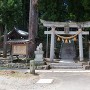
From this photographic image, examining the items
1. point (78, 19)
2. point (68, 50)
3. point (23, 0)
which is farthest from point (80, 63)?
point (23, 0)

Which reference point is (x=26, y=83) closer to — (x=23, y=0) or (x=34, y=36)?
(x=34, y=36)

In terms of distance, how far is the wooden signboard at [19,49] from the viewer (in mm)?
27219

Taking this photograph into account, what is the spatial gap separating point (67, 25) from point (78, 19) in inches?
225

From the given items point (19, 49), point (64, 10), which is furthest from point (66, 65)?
point (64, 10)

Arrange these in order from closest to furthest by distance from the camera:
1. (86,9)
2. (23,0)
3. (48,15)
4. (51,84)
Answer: (51,84) → (86,9) → (48,15) → (23,0)

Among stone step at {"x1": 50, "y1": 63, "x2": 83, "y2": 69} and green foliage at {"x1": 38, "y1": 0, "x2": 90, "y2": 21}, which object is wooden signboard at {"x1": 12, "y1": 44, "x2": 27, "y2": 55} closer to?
stone step at {"x1": 50, "y1": 63, "x2": 83, "y2": 69}

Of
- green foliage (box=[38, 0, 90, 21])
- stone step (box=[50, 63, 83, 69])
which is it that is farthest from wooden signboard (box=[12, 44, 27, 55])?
green foliage (box=[38, 0, 90, 21])

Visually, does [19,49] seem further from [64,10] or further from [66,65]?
[64,10]

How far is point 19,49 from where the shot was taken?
90.0ft

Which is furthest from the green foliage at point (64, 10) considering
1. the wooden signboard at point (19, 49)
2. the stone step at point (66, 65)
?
the stone step at point (66, 65)

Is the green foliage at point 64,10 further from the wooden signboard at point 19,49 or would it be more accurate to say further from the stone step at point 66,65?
the stone step at point 66,65

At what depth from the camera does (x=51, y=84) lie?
50.6ft

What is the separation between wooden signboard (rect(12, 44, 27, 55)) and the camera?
89.3ft

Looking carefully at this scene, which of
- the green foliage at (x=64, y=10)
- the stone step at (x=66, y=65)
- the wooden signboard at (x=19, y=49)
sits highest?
the green foliage at (x=64, y=10)
